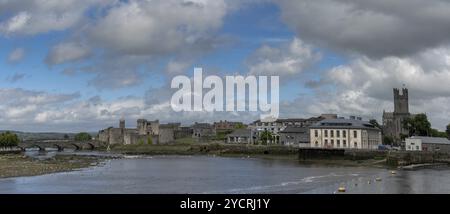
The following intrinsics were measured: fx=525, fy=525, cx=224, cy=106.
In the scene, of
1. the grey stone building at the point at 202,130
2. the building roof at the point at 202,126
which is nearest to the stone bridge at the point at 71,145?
the grey stone building at the point at 202,130

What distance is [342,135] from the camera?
91.7 m

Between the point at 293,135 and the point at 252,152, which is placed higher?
the point at 293,135

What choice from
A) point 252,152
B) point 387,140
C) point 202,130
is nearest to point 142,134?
point 202,130

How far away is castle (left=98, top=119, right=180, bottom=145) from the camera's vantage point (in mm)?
151750

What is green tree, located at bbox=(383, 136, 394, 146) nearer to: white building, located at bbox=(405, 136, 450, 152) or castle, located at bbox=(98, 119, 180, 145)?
white building, located at bbox=(405, 136, 450, 152)

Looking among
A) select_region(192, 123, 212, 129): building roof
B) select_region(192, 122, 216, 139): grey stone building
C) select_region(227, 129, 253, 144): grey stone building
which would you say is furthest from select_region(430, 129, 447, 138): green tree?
select_region(192, 123, 212, 129): building roof

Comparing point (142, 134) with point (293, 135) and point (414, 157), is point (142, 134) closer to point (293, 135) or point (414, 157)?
point (293, 135)

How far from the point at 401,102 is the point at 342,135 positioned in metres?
51.0

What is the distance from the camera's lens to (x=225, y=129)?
173250mm

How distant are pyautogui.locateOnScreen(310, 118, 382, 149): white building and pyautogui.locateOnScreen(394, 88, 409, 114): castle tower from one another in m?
43.4

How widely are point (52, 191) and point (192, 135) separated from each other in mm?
135958

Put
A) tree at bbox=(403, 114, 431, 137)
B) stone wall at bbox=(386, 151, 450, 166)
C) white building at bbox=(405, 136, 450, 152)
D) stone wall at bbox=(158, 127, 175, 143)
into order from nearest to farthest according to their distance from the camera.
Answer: stone wall at bbox=(386, 151, 450, 166) < white building at bbox=(405, 136, 450, 152) < tree at bbox=(403, 114, 431, 137) < stone wall at bbox=(158, 127, 175, 143)

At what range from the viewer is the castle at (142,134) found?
498ft
